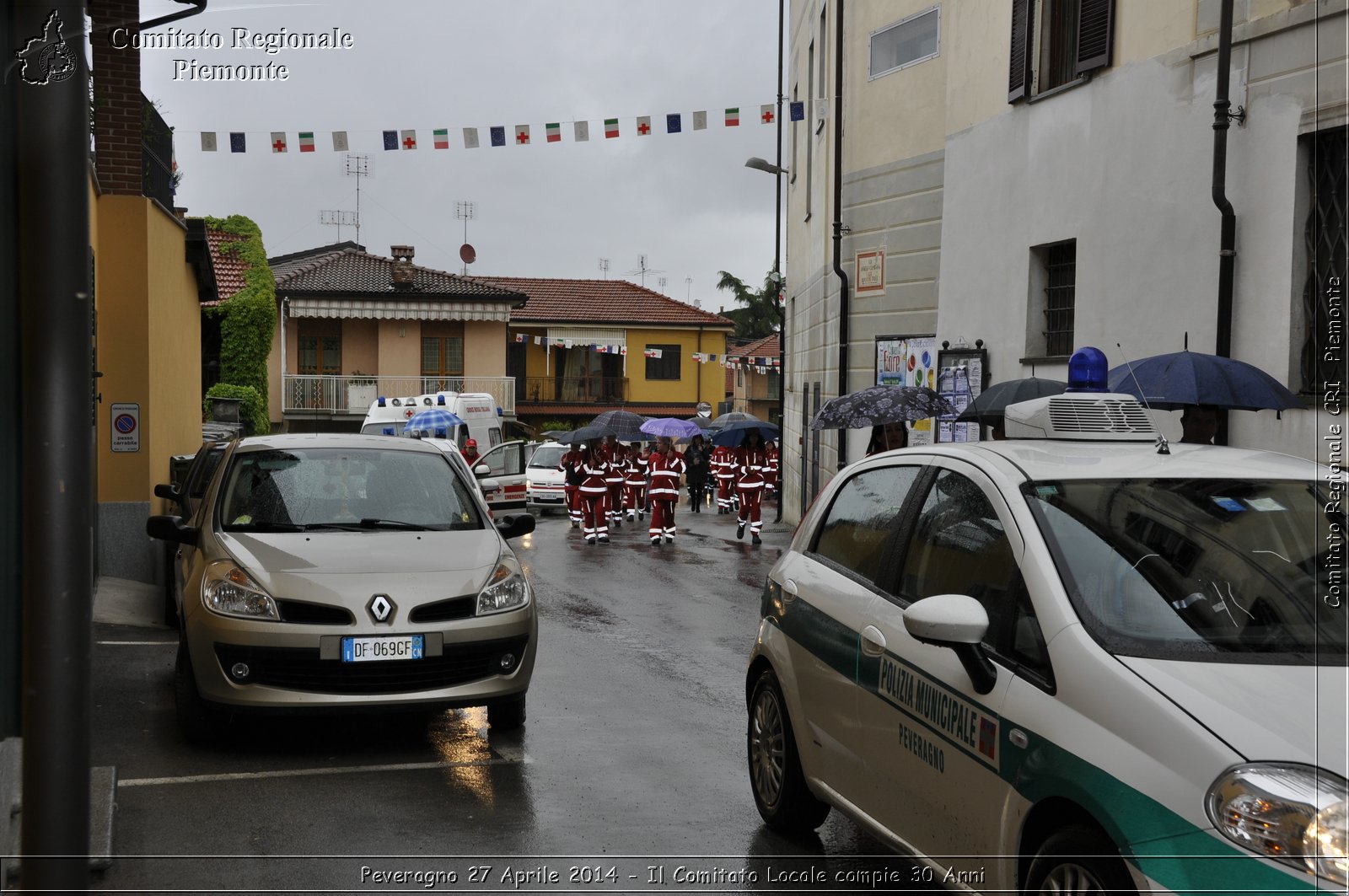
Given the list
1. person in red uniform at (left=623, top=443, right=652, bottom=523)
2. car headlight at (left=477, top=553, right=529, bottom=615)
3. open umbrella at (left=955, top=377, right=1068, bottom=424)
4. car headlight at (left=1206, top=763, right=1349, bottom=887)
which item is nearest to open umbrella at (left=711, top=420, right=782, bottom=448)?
person in red uniform at (left=623, top=443, right=652, bottom=523)

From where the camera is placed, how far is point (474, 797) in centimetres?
612

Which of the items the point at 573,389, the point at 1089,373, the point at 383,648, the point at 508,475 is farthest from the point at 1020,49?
the point at 573,389

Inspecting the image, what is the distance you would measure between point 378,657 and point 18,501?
192 centimetres

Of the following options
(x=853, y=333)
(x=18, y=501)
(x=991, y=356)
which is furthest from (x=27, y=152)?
(x=853, y=333)

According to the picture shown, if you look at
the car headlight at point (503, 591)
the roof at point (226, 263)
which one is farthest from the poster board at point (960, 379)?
the roof at point (226, 263)

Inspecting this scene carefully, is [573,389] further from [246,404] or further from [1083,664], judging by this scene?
[1083,664]

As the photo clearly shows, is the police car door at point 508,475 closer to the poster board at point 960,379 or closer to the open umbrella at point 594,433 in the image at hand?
the open umbrella at point 594,433

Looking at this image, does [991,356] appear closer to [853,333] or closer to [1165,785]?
[853,333]

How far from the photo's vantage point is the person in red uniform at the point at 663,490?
21516 millimetres

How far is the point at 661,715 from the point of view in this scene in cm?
802

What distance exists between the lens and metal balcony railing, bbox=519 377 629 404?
55.4m

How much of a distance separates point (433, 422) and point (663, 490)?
23.3ft

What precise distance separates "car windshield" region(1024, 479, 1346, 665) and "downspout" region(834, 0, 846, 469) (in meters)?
14.1

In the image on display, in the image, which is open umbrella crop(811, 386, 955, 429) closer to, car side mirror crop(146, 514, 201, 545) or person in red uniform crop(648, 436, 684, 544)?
car side mirror crop(146, 514, 201, 545)
